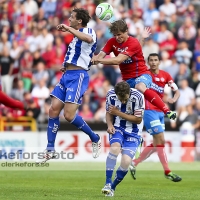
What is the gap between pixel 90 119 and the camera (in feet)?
75.5

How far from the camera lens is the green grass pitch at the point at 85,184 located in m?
12.5

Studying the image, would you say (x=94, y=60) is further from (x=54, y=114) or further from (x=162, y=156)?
(x=162, y=156)

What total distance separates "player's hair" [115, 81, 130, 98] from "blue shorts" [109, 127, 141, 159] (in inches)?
28.0

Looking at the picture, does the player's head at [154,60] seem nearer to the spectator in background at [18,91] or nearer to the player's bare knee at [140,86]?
the player's bare knee at [140,86]

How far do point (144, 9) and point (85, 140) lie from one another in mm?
7189

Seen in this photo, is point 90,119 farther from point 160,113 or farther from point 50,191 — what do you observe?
point 50,191

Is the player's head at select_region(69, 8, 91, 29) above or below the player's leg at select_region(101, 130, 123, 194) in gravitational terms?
above

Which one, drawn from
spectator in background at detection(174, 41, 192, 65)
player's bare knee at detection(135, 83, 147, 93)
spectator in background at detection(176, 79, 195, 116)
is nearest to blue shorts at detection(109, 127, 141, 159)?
player's bare knee at detection(135, 83, 147, 93)

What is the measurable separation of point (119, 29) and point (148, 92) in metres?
1.72

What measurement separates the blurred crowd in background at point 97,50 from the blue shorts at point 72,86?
324 inches

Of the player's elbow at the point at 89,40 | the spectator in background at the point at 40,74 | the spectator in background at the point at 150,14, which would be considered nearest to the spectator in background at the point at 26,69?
the spectator in background at the point at 40,74

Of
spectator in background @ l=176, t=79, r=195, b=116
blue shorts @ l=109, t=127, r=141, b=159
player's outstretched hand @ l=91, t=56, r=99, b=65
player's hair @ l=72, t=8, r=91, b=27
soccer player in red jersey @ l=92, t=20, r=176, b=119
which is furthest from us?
spectator in background @ l=176, t=79, r=195, b=116

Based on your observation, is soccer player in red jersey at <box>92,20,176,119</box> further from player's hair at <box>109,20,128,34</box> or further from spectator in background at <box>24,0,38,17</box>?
spectator in background at <box>24,0,38,17</box>

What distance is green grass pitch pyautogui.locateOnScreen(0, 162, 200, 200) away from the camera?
1254 centimetres
